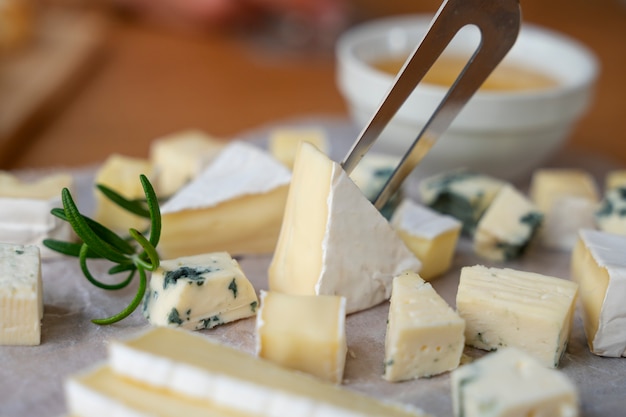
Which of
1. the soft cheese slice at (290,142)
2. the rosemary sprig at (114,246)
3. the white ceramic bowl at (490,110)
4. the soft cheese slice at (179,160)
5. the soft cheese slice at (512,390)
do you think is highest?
the white ceramic bowl at (490,110)

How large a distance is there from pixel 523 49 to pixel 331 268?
102 cm

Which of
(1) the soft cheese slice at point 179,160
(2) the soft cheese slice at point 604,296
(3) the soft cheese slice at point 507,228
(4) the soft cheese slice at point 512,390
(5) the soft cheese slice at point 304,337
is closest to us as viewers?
(4) the soft cheese slice at point 512,390

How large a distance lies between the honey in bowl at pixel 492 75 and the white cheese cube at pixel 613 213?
0.39 metres

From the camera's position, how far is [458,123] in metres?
1.69

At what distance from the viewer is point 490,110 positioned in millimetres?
1669

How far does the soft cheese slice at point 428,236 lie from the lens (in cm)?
138

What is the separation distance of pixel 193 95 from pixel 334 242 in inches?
54.8

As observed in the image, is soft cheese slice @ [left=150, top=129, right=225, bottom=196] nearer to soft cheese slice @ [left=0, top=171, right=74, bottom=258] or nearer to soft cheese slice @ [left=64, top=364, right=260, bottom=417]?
soft cheese slice @ [left=0, top=171, right=74, bottom=258]

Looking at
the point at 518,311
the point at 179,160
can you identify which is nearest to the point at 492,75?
the point at 179,160

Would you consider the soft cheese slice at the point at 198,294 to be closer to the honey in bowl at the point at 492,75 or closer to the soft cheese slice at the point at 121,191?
the soft cheese slice at the point at 121,191

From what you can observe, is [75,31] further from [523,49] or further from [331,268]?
[331,268]

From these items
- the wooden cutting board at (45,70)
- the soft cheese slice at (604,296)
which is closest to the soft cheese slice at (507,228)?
the soft cheese slice at (604,296)

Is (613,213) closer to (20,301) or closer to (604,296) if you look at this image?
(604,296)

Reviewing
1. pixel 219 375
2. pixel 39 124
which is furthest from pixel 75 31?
pixel 219 375
